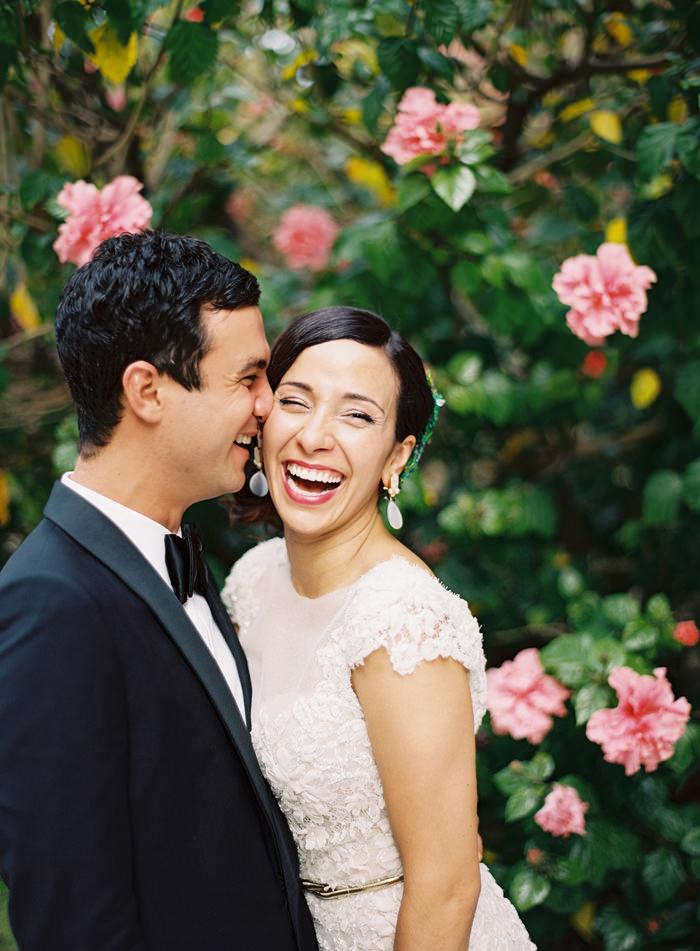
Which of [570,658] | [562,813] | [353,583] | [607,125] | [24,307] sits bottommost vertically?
[562,813]

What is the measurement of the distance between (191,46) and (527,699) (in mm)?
1843

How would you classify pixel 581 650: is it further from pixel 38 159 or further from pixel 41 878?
pixel 38 159

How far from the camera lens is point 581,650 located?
2373mm

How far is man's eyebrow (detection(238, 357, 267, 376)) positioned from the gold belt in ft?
3.41

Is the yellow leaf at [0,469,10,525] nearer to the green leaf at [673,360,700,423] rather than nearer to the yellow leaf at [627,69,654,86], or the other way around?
the green leaf at [673,360,700,423]

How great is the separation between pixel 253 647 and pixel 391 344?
0.74 metres

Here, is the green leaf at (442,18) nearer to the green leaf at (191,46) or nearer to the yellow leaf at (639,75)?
the green leaf at (191,46)

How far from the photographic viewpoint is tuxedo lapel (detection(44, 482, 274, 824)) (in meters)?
1.54

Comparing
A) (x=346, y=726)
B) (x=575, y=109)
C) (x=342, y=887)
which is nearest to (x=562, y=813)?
(x=342, y=887)

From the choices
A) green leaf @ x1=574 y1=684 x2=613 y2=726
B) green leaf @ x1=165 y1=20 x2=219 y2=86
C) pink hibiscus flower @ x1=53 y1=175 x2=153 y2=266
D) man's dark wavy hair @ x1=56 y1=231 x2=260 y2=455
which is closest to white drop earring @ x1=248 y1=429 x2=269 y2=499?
man's dark wavy hair @ x1=56 y1=231 x2=260 y2=455

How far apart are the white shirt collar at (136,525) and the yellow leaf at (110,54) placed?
124 centimetres

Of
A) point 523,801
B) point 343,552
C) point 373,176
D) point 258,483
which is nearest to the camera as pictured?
point 343,552

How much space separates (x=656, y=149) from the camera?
228 cm

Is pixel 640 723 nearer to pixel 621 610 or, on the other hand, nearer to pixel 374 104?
pixel 621 610
